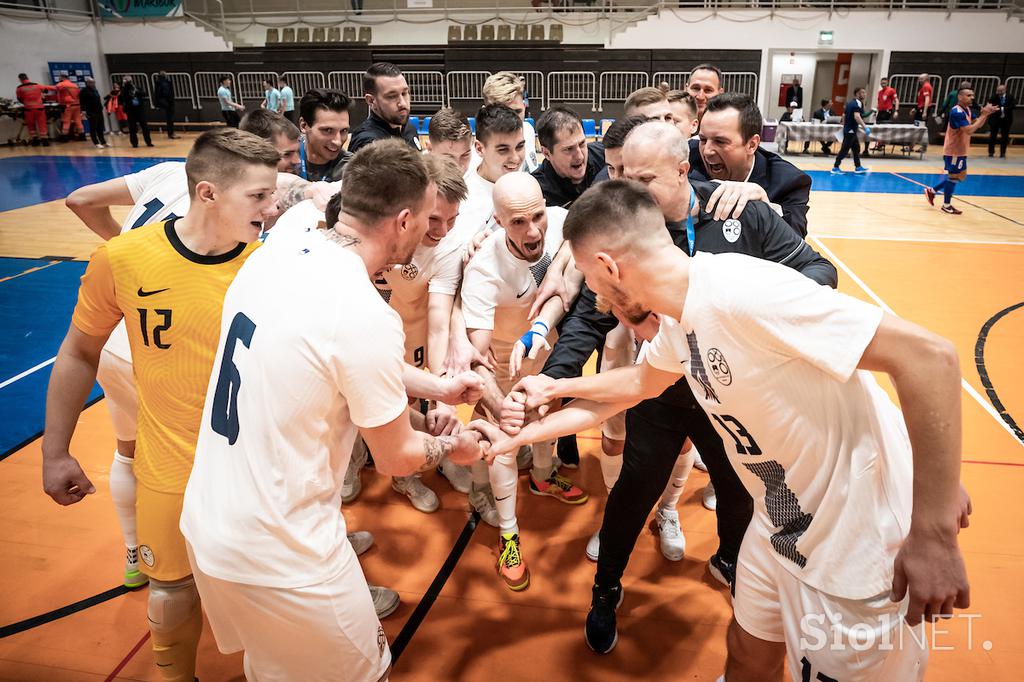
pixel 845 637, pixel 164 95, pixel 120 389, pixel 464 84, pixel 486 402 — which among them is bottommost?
pixel 845 637

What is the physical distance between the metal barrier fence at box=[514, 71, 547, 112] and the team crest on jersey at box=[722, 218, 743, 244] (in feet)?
77.2

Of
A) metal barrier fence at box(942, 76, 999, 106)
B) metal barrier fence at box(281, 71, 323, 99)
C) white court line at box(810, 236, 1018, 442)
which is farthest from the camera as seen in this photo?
metal barrier fence at box(281, 71, 323, 99)

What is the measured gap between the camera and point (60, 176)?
1741 cm

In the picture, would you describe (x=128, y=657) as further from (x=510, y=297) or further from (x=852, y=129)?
(x=852, y=129)

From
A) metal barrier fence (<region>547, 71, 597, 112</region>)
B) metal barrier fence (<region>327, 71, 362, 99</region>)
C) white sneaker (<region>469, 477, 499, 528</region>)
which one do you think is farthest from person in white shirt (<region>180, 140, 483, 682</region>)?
metal barrier fence (<region>327, 71, 362, 99</region>)

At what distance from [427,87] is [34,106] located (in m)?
14.2

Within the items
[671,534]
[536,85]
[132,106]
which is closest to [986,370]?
[671,534]

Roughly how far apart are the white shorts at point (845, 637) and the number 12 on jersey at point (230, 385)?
6.19 ft

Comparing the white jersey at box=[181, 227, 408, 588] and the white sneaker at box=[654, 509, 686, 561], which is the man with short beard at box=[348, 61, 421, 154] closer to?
the white sneaker at box=[654, 509, 686, 561]

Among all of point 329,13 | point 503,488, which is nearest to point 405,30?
point 329,13

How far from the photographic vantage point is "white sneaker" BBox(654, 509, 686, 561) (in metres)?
3.99

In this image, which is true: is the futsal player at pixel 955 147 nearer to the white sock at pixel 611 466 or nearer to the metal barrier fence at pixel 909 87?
the white sock at pixel 611 466

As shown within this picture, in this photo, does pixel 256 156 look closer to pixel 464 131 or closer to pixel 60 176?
pixel 464 131

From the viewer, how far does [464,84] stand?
25688 millimetres
